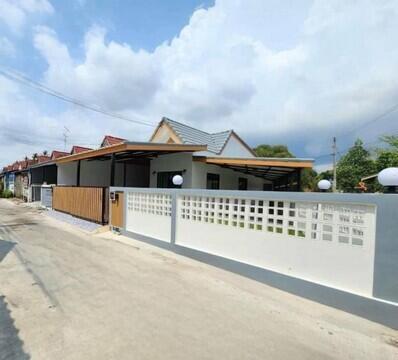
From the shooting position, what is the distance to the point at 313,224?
14.5 feet

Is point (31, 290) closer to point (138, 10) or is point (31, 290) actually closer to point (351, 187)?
point (138, 10)

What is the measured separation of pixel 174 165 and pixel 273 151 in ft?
86.1

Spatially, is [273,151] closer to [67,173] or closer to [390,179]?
[67,173]

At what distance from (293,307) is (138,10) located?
1166 cm

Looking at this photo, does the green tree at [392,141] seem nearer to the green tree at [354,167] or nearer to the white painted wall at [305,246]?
the green tree at [354,167]

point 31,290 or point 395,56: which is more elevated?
point 395,56

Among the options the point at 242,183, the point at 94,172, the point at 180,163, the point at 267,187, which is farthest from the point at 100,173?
the point at 267,187

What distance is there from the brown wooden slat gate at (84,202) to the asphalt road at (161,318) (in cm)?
451

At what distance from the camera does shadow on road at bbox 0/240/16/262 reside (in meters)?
6.38

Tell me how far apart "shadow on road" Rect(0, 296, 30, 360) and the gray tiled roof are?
1218 cm

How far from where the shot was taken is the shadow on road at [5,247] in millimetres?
6384

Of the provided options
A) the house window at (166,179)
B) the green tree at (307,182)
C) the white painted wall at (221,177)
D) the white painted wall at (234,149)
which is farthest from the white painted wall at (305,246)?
the green tree at (307,182)

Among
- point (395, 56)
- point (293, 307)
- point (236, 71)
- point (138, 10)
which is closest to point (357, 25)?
point (395, 56)

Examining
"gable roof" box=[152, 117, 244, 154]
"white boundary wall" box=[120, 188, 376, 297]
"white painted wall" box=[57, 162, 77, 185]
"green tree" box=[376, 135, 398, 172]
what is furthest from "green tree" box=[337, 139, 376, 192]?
"white boundary wall" box=[120, 188, 376, 297]
